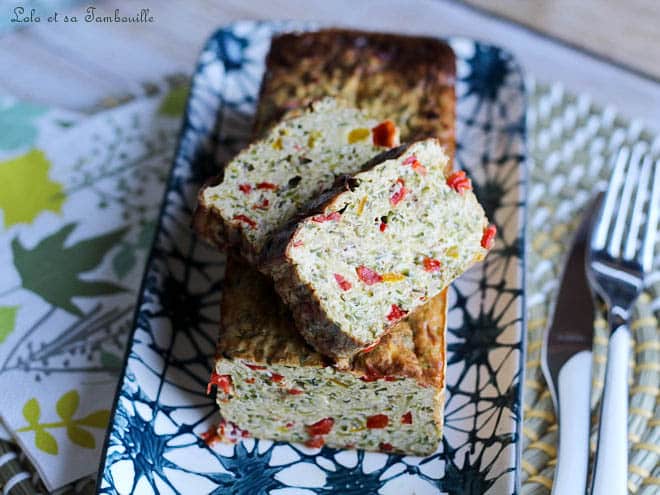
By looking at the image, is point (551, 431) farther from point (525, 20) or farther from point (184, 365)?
point (525, 20)

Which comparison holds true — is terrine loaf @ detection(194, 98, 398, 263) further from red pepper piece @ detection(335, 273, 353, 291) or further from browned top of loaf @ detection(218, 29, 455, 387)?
red pepper piece @ detection(335, 273, 353, 291)

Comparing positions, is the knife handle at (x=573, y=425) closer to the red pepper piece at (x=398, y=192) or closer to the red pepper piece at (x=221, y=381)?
the red pepper piece at (x=398, y=192)

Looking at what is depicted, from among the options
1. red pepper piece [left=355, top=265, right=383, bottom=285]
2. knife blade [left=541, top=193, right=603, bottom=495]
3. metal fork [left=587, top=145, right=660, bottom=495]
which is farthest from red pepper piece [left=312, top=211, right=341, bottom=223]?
metal fork [left=587, top=145, right=660, bottom=495]

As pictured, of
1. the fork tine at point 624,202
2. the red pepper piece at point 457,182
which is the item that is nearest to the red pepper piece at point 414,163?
the red pepper piece at point 457,182

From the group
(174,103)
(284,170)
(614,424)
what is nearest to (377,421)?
(614,424)

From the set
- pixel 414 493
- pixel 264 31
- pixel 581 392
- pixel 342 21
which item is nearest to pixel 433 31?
pixel 342 21

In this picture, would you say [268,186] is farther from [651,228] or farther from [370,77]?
[651,228]
